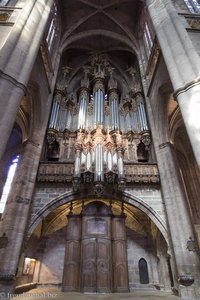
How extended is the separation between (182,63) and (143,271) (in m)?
9.75

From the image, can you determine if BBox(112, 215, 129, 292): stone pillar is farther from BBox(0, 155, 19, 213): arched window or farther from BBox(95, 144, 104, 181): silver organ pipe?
BBox(0, 155, 19, 213): arched window

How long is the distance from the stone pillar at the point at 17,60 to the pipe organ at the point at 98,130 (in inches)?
150

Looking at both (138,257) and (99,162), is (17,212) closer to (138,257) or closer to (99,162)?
(99,162)

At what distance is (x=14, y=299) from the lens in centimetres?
620

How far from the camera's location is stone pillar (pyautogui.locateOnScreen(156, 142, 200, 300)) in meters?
7.10

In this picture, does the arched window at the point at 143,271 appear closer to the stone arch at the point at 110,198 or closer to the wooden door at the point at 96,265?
the wooden door at the point at 96,265

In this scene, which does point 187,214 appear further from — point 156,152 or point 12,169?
point 12,169

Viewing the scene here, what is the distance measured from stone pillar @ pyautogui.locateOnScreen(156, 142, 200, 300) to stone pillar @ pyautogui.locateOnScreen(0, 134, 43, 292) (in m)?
5.71

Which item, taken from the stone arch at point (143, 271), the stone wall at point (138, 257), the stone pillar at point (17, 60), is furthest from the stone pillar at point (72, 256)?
the stone pillar at point (17, 60)

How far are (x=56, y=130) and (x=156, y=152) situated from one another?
17.5ft

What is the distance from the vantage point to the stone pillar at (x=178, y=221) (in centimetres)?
710

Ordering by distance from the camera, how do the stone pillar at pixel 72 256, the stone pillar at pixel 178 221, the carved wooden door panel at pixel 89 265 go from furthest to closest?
the stone pillar at pixel 72 256, the carved wooden door panel at pixel 89 265, the stone pillar at pixel 178 221

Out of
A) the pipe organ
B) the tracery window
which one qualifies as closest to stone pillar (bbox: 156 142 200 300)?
the pipe organ

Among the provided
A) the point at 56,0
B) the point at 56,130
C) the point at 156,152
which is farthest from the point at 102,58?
the point at 156,152
